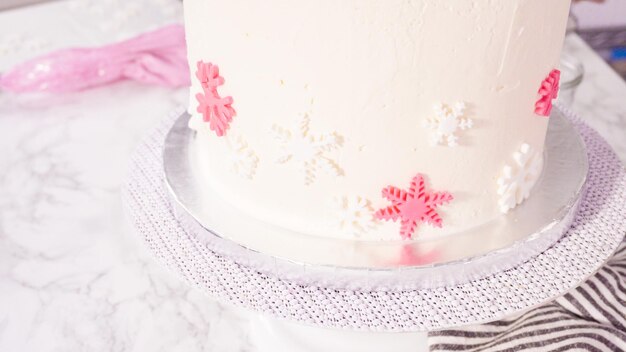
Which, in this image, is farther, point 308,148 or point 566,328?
point 566,328

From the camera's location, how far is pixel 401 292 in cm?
83

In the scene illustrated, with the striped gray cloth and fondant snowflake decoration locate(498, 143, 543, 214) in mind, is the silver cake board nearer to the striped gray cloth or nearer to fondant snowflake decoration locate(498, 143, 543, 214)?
fondant snowflake decoration locate(498, 143, 543, 214)

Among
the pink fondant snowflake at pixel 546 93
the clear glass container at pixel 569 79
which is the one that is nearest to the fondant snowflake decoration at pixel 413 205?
the pink fondant snowflake at pixel 546 93

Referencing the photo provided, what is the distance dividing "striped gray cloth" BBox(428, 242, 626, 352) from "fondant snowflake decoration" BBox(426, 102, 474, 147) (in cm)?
30

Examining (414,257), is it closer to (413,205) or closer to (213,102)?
(413,205)

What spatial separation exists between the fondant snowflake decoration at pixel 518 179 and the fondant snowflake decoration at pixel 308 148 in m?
0.22

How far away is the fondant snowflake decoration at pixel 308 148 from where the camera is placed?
79cm

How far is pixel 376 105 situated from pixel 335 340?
38 cm

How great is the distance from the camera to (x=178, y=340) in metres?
1.04

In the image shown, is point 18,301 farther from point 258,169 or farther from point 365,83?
point 365,83

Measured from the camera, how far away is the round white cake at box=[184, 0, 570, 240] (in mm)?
714

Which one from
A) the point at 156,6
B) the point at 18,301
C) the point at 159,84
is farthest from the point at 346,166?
the point at 156,6

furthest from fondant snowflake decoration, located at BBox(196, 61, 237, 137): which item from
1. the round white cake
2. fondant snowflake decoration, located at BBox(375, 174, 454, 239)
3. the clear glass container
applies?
the clear glass container

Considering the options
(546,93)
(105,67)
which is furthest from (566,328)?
(105,67)
